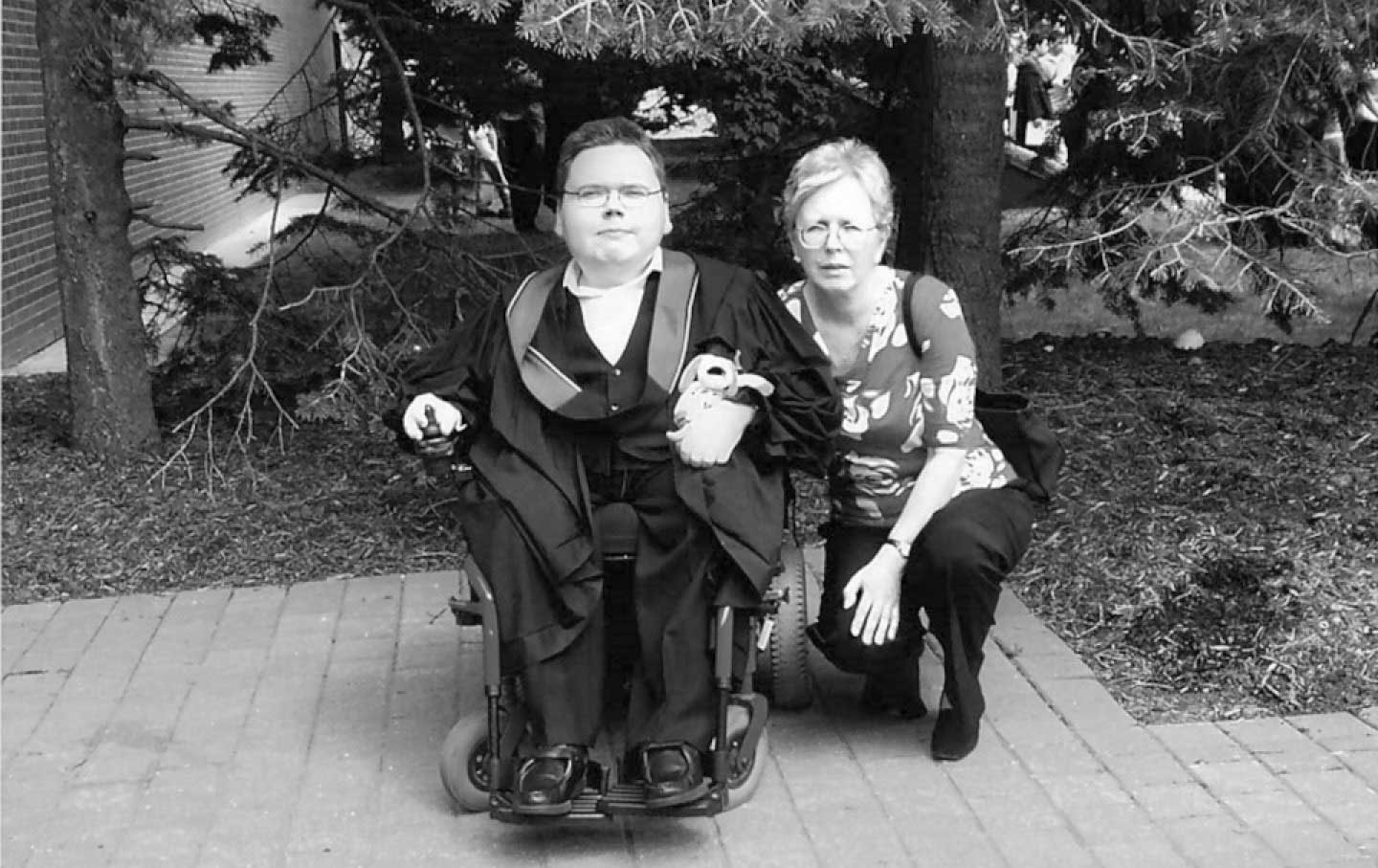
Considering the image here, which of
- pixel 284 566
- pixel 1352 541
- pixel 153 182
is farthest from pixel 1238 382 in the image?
pixel 153 182

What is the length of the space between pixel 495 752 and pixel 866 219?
4.65ft

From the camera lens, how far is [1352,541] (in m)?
4.48

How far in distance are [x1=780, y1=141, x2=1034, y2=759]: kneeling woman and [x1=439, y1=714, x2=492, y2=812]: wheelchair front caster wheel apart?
→ 865 millimetres

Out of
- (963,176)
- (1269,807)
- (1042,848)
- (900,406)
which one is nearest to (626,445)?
(900,406)

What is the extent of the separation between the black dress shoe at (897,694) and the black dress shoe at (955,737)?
18cm

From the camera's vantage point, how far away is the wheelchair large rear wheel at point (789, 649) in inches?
141

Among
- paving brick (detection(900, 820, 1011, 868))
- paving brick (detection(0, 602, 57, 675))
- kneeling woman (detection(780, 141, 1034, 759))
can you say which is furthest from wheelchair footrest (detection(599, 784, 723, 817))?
paving brick (detection(0, 602, 57, 675))

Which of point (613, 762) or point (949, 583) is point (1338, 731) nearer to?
point (949, 583)

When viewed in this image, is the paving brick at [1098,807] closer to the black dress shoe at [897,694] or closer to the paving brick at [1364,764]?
the black dress shoe at [897,694]

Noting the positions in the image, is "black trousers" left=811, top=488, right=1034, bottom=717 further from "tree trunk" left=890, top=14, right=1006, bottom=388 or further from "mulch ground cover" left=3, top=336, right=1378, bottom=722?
"tree trunk" left=890, top=14, right=1006, bottom=388

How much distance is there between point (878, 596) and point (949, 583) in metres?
0.17

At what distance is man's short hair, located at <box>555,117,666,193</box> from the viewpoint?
319cm

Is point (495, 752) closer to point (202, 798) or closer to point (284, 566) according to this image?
point (202, 798)

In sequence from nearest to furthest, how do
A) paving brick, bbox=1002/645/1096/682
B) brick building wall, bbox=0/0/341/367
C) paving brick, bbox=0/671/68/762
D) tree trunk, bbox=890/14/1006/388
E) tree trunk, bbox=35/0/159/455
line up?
paving brick, bbox=0/671/68/762
paving brick, bbox=1002/645/1096/682
tree trunk, bbox=890/14/1006/388
tree trunk, bbox=35/0/159/455
brick building wall, bbox=0/0/341/367
